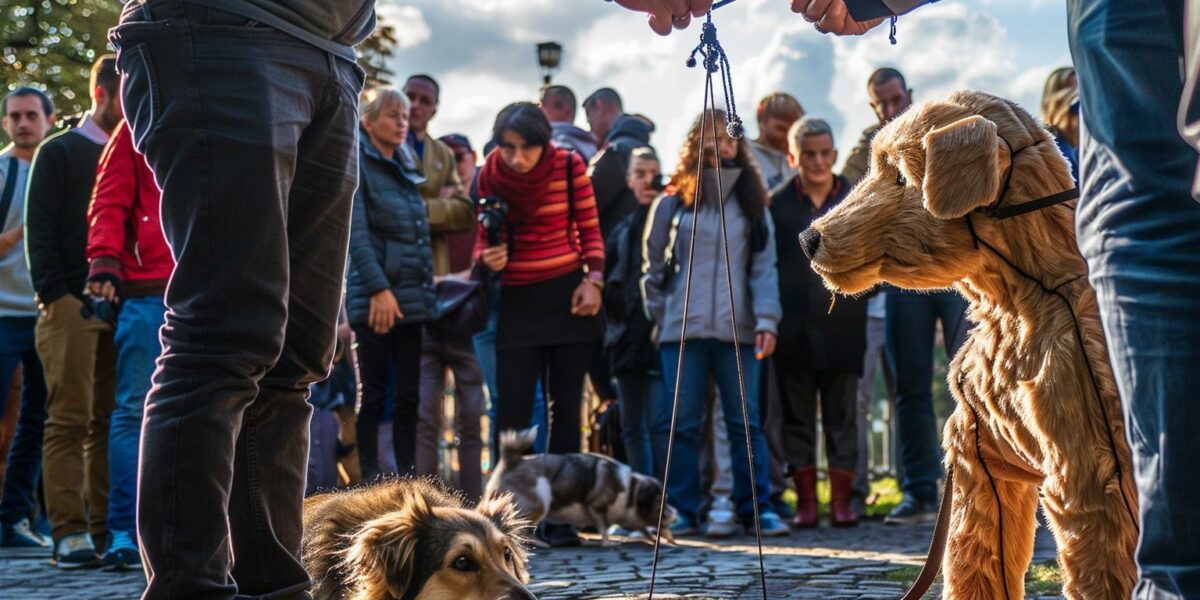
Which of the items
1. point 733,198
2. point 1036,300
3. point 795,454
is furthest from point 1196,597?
point 795,454

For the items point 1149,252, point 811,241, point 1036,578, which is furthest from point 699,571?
point 1149,252

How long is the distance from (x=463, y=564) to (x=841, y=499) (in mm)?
5346

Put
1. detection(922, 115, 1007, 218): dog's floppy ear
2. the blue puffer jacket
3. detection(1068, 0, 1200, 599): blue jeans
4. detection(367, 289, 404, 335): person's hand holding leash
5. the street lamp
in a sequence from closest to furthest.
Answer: detection(1068, 0, 1200, 599): blue jeans, detection(922, 115, 1007, 218): dog's floppy ear, detection(367, 289, 404, 335): person's hand holding leash, the blue puffer jacket, the street lamp

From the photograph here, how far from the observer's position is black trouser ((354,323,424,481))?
8.23m

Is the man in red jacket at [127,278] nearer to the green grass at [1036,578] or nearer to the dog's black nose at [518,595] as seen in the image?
the dog's black nose at [518,595]

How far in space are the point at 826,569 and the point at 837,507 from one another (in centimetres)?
310

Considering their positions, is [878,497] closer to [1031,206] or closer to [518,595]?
[518,595]

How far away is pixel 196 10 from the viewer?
10.1ft

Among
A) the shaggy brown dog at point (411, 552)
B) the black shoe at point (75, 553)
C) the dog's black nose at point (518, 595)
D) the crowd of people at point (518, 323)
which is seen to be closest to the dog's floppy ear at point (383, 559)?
the shaggy brown dog at point (411, 552)

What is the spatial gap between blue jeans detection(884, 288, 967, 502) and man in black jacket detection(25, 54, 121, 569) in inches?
185

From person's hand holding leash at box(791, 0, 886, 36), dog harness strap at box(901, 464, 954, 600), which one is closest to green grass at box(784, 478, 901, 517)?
dog harness strap at box(901, 464, 954, 600)

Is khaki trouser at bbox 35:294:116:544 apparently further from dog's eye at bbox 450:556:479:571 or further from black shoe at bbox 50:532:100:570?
dog's eye at bbox 450:556:479:571

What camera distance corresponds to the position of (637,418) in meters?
9.49

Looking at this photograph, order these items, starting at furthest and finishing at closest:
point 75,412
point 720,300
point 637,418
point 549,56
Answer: point 549,56 → point 637,418 → point 720,300 → point 75,412
